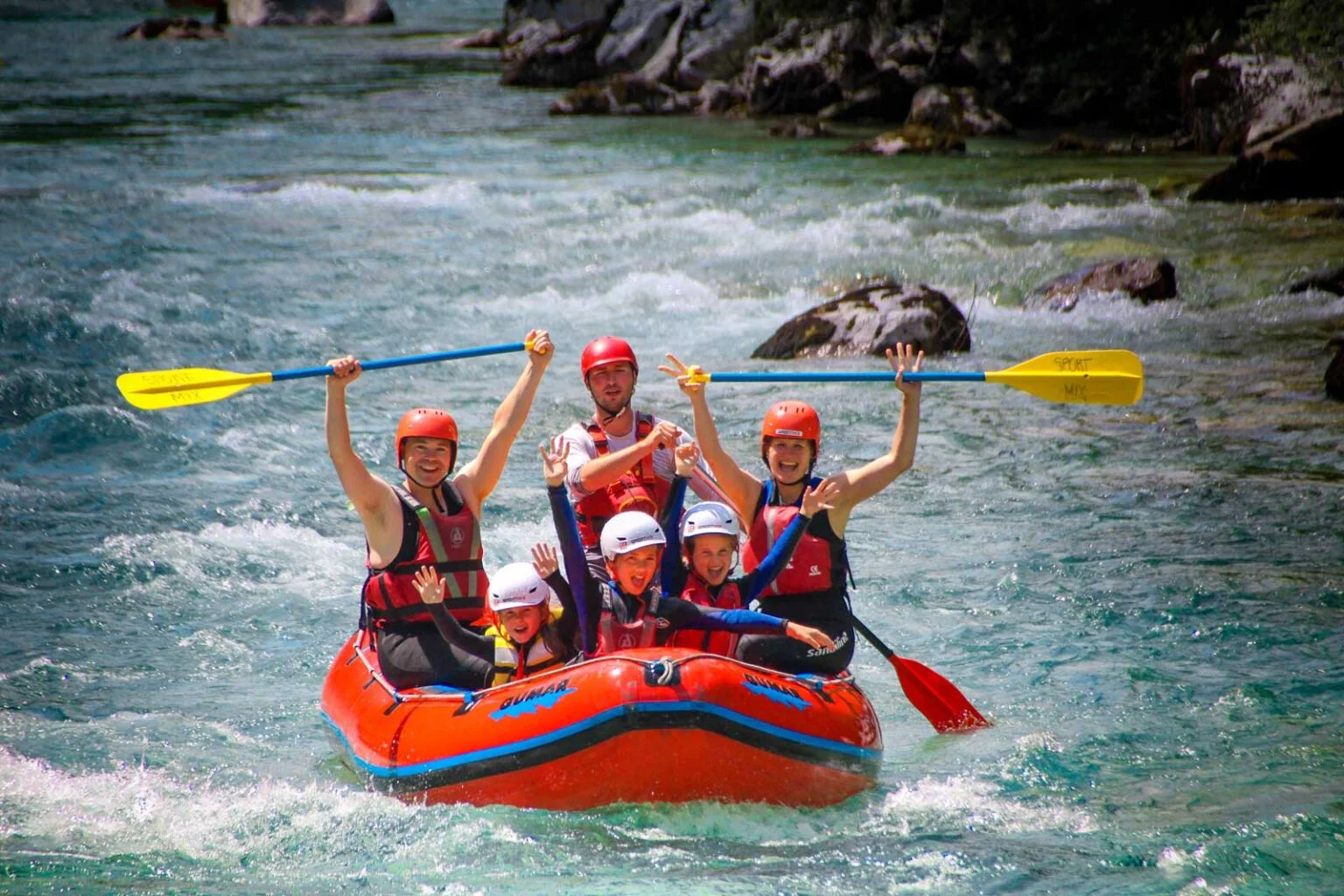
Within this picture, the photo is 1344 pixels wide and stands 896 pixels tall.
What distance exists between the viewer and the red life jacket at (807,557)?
5707 millimetres

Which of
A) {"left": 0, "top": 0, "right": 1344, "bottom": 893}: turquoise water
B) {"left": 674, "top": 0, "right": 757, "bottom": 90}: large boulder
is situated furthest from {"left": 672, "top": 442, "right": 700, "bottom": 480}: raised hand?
{"left": 674, "top": 0, "right": 757, "bottom": 90}: large boulder

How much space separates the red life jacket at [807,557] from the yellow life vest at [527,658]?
846mm

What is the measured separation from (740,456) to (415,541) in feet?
14.9

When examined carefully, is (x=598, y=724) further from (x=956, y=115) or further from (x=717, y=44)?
(x=717, y=44)

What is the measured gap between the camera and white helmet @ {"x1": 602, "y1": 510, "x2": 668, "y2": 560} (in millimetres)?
5188

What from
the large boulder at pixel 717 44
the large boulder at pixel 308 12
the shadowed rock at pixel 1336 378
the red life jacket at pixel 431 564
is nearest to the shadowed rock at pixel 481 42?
the large boulder at pixel 308 12

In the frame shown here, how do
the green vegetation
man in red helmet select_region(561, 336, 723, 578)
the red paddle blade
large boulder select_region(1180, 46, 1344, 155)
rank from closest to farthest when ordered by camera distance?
man in red helmet select_region(561, 336, 723, 578)
the red paddle blade
large boulder select_region(1180, 46, 1344, 155)
the green vegetation

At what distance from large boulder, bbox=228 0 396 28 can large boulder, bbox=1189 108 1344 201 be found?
3591cm

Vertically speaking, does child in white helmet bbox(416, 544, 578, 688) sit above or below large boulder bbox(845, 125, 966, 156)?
below

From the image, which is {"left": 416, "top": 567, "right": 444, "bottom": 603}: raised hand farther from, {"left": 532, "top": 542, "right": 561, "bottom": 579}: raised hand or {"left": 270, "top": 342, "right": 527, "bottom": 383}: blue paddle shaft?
{"left": 270, "top": 342, "right": 527, "bottom": 383}: blue paddle shaft

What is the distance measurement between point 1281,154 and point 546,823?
14.1 meters

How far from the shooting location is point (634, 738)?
487 cm

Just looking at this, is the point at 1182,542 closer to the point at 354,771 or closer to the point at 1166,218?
the point at 354,771

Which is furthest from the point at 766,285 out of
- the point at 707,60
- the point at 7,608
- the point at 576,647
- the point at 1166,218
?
the point at 707,60
